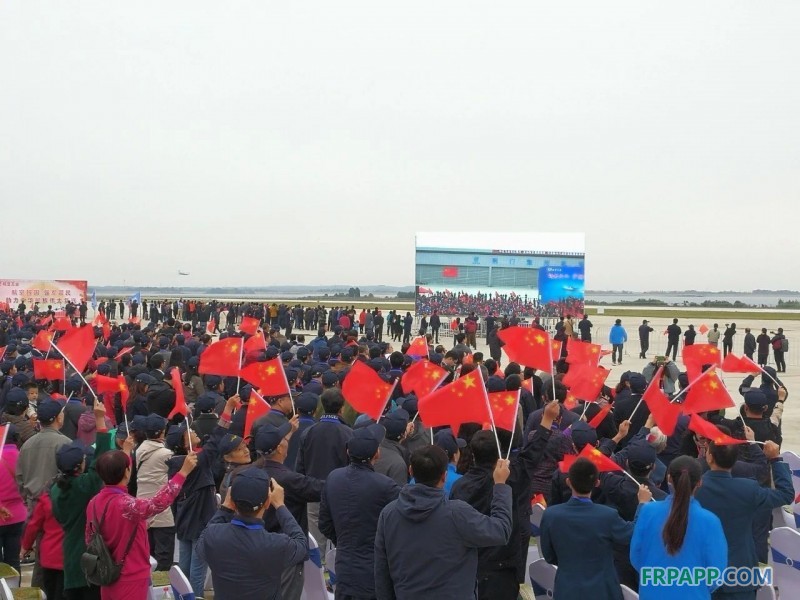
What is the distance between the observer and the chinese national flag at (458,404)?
612cm

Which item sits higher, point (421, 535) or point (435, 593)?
point (421, 535)

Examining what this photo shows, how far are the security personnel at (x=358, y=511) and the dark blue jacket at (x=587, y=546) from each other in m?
1.10

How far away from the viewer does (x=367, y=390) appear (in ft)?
26.2

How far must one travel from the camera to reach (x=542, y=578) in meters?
5.17

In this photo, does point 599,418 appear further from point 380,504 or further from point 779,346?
point 779,346

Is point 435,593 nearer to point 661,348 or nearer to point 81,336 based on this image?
point 81,336

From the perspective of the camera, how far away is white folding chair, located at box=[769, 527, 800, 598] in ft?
17.0

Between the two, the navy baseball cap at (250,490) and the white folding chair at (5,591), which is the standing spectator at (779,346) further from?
the white folding chair at (5,591)

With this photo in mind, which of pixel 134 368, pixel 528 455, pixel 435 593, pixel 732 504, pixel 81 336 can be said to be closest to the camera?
pixel 435 593

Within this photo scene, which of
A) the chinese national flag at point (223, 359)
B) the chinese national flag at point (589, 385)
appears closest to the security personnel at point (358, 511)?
the chinese national flag at point (589, 385)

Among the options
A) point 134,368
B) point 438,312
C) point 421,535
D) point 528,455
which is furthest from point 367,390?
point 438,312

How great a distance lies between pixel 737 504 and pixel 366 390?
4.01 m

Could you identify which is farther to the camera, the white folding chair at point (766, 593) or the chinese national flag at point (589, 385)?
the chinese national flag at point (589, 385)

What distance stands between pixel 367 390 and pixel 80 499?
3348 mm
